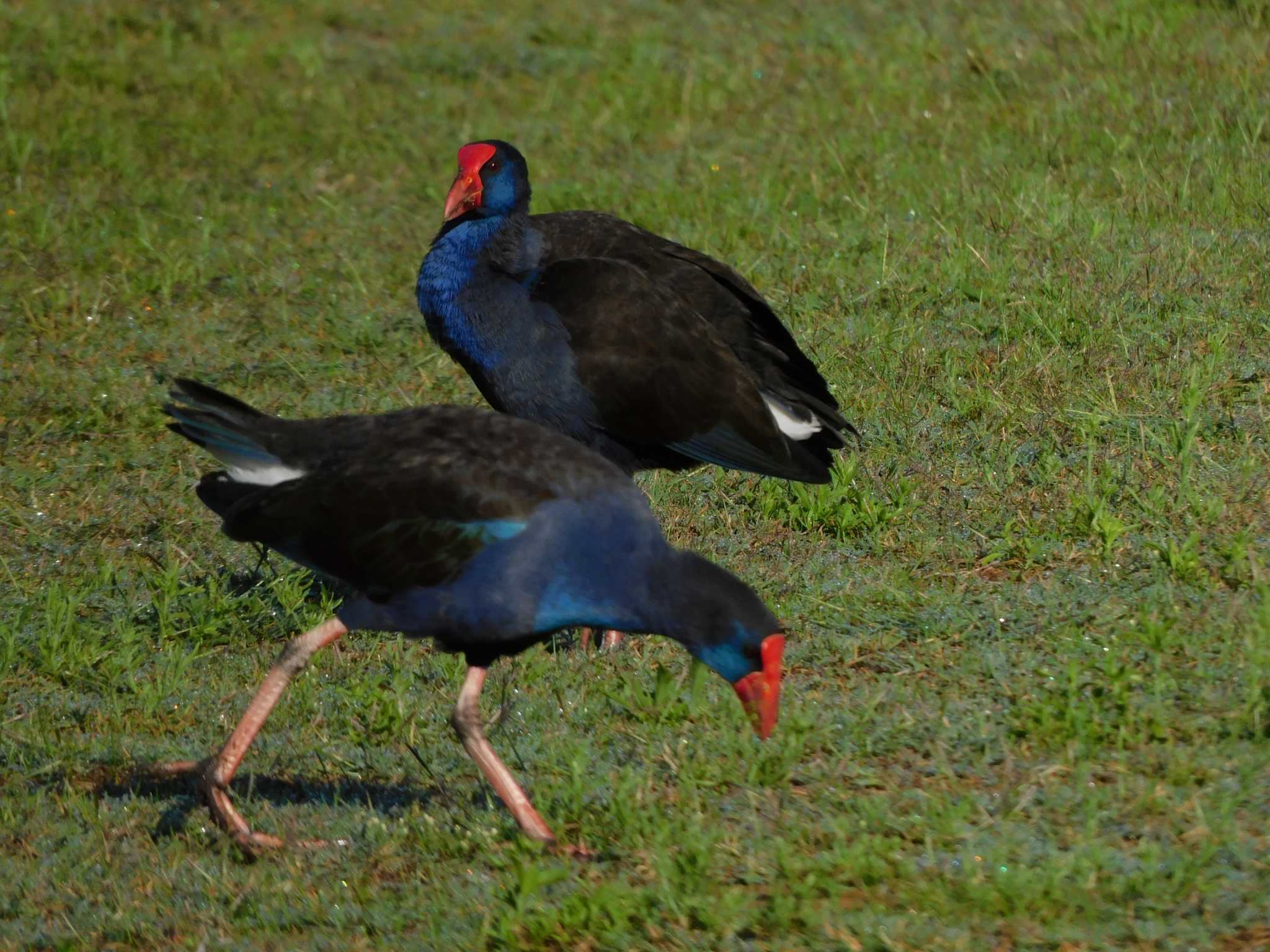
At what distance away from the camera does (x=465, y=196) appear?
5211 millimetres

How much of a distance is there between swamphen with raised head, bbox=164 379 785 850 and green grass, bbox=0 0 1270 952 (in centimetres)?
28

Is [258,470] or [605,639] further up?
[258,470]

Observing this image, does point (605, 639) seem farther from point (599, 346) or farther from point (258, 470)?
point (258, 470)

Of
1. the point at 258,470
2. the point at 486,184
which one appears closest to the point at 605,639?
the point at 258,470

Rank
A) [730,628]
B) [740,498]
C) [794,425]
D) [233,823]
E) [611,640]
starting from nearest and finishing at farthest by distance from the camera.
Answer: [730,628]
[233,823]
[611,640]
[794,425]
[740,498]

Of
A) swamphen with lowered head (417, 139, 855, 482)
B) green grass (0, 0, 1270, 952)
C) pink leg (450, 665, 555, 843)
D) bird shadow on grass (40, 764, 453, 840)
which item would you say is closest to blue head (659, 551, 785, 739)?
green grass (0, 0, 1270, 952)

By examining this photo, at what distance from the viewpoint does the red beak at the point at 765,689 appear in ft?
11.8

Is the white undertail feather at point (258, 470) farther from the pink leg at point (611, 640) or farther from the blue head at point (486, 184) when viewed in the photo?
the blue head at point (486, 184)

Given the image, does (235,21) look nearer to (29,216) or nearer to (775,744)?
(29,216)

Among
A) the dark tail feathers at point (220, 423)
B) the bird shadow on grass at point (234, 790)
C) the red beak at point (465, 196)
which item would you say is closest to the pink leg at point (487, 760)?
the bird shadow on grass at point (234, 790)

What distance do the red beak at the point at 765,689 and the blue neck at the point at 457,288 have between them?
167cm

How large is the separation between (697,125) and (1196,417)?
13.9 feet

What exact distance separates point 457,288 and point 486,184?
402mm

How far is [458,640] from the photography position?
3.82 meters
